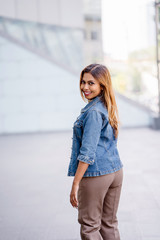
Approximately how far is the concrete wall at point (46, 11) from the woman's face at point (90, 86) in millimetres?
12992

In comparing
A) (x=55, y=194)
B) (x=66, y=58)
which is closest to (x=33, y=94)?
(x=66, y=58)

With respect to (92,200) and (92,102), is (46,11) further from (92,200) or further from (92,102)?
(92,200)

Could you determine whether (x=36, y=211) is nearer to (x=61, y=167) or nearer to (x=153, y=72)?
(x=61, y=167)

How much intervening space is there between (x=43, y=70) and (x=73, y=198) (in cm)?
1015

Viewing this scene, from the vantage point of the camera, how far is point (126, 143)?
8.55 m

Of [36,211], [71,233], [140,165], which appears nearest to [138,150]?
[140,165]

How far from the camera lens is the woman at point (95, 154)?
197 cm

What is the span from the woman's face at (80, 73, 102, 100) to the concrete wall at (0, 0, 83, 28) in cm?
1299

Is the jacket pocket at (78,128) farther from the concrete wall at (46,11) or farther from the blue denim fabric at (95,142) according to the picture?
the concrete wall at (46,11)

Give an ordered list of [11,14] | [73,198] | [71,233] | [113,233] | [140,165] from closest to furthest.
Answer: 1. [73,198]
2. [113,233]
3. [71,233]
4. [140,165]
5. [11,14]

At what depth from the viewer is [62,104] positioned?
11836mm

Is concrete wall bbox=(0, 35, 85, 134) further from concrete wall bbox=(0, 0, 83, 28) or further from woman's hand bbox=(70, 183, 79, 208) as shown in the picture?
woman's hand bbox=(70, 183, 79, 208)

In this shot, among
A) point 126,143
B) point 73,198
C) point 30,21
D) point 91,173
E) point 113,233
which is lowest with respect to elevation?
point 126,143

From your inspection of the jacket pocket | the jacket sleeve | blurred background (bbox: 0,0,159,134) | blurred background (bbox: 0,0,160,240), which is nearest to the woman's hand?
the jacket sleeve
